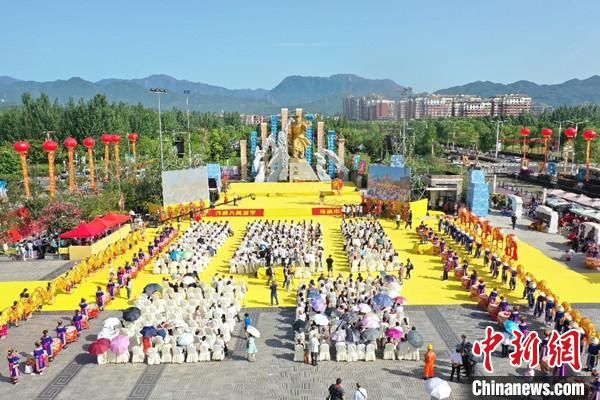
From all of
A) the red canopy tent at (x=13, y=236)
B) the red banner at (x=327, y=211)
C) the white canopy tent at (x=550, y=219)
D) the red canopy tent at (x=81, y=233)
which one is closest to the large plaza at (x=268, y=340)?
the red canopy tent at (x=81, y=233)

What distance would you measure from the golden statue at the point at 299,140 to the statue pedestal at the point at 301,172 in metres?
1.03

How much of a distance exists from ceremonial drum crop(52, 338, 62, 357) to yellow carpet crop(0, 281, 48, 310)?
4.94 m

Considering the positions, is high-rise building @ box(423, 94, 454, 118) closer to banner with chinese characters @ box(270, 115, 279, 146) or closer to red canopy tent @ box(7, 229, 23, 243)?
banner with chinese characters @ box(270, 115, 279, 146)

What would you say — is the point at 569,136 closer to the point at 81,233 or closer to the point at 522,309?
the point at 522,309

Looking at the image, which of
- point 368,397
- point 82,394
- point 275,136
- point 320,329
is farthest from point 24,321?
point 275,136

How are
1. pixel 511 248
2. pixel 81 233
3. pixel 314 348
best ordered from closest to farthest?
pixel 314 348 → pixel 511 248 → pixel 81 233

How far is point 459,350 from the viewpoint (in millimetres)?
12156

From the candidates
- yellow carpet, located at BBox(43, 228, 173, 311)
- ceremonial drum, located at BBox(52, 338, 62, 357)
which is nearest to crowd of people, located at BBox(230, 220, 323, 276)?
yellow carpet, located at BBox(43, 228, 173, 311)

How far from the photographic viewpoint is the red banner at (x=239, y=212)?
32.8 m

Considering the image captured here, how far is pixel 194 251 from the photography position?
22188mm

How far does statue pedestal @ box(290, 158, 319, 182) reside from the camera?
155ft

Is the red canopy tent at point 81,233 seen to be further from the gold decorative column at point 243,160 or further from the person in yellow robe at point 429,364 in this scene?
the gold decorative column at point 243,160

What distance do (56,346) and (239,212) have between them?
19.9 meters

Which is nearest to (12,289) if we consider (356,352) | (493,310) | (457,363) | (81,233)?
A: (81,233)
